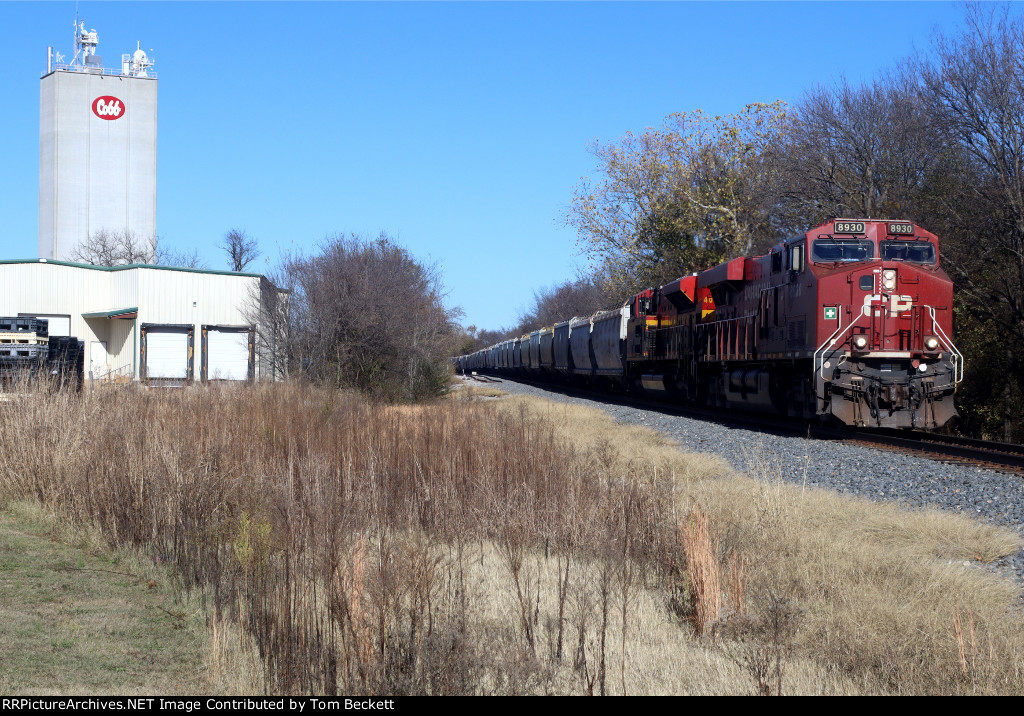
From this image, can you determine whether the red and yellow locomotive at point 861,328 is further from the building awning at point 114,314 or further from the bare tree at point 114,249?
the bare tree at point 114,249

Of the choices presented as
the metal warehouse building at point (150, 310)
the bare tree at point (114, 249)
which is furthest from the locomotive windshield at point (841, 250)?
the bare tree at point (114, 249)

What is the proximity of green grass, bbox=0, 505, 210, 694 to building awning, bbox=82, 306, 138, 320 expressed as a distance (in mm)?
A: 29314

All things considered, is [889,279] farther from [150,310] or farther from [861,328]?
[150,310]

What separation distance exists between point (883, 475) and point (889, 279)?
6.18 metres

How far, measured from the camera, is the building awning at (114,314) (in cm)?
3497

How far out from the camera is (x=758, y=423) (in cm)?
1922

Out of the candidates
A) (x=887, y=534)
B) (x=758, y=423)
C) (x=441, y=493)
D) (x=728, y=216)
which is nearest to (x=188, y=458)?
(x=441, y=493)

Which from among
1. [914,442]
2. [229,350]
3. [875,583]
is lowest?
[875,583]

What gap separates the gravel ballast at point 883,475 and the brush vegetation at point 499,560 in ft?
2.80

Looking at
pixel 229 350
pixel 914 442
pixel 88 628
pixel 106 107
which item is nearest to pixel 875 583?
pixel 88 628

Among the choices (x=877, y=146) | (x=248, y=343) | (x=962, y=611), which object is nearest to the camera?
(x=962, y=611)

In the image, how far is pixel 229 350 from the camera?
36188 millimetres
